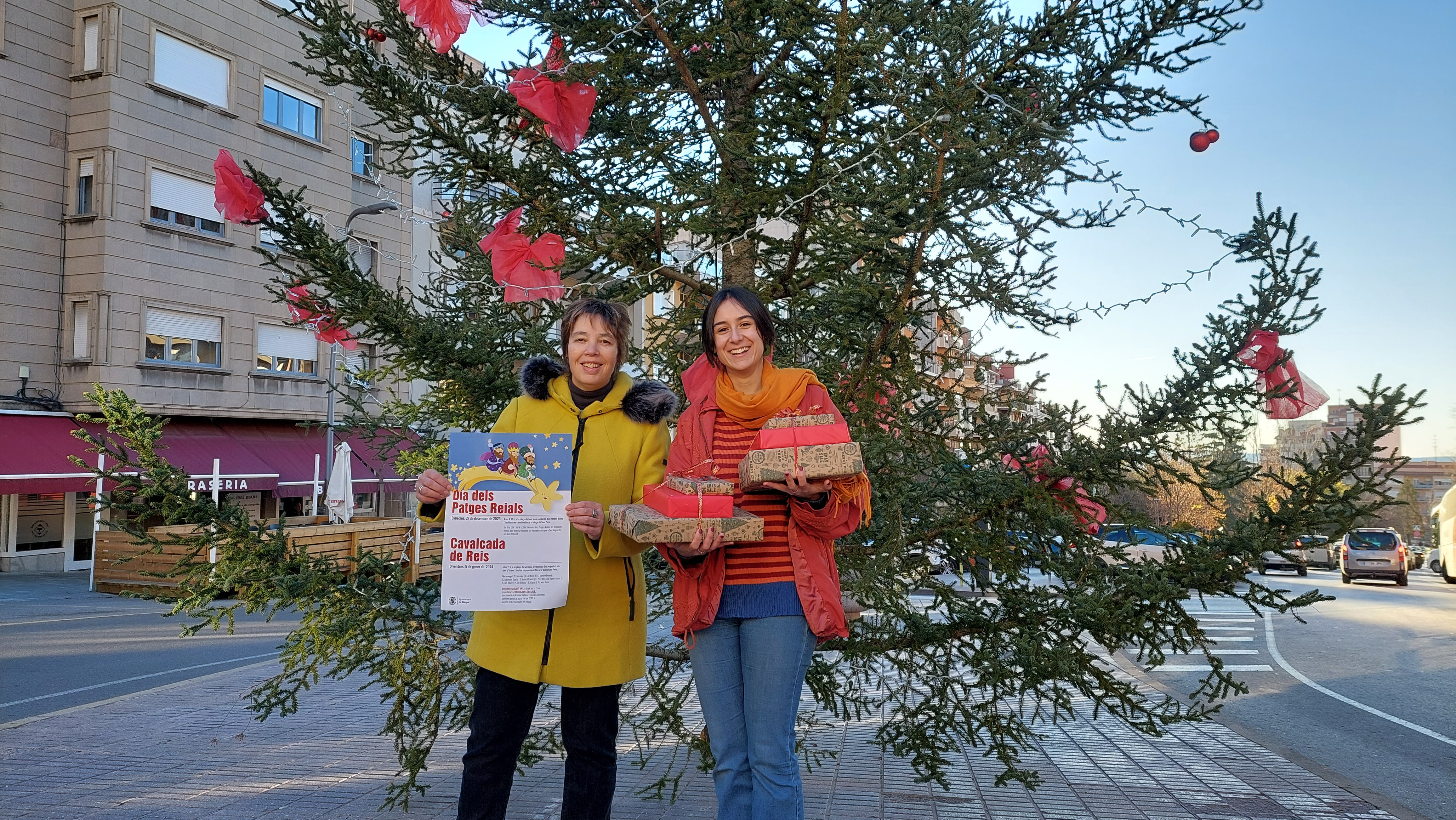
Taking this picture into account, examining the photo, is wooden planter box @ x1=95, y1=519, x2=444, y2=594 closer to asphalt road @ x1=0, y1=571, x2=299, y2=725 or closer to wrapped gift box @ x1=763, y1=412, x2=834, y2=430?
asphalt road @ x1=0, y1=571, x2=299, y2=725

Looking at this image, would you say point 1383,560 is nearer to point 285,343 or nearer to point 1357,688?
point 1357,688

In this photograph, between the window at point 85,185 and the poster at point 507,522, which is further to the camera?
the window at point 85,185

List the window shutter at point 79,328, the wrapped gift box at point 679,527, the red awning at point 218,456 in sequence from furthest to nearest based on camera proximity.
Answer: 1. the red awning at point 218,456
2. the window shutter at point 79,328
3. the wrapped gift box at point 679,527

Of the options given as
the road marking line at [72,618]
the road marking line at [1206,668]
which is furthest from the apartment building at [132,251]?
the road marking line at [1206,668]

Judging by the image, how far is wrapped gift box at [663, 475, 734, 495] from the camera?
9.27 ft

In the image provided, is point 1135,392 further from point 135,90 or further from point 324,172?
point 324,172

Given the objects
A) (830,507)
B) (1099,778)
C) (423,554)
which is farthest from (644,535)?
(423,554)

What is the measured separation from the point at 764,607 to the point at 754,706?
29cm

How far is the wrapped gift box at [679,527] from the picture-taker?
2.77 meters

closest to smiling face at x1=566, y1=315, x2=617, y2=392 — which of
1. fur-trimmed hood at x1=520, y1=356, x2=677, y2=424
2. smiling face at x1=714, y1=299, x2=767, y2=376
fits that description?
fur-trimmed hood at x1=520, y1=356, x2=677, y2=424

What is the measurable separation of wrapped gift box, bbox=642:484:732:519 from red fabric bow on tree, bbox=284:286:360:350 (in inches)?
75.6

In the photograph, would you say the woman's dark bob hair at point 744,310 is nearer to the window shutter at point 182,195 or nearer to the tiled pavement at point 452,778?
the tiled pavement at point 452,778

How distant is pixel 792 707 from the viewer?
2.97 metres

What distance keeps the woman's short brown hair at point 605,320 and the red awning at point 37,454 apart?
→ 62.6 feet
